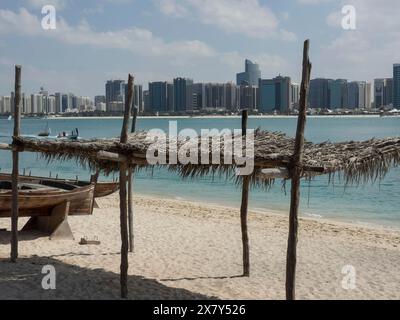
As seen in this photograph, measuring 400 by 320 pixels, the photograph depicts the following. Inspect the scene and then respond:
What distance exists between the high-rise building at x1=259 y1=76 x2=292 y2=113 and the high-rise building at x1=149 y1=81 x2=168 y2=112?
724 inches

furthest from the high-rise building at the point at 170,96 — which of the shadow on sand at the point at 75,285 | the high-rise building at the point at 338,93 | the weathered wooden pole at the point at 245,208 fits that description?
the shadow on sand at the point at 75,285

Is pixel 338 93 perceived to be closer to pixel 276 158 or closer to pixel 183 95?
pixel 183 95

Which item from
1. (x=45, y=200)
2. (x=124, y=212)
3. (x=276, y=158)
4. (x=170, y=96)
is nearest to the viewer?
(x=276, y=158)

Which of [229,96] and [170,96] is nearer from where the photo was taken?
[170,96]

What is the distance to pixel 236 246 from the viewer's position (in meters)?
9.95

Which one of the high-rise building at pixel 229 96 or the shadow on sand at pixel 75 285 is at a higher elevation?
the high-rise building at pixel 229 96


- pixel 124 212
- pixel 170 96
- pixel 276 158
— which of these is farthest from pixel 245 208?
pixel 170 96

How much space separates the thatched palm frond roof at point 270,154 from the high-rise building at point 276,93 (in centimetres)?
7708

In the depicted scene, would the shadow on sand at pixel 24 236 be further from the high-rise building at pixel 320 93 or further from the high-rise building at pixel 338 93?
the high-rise building at pixel 338 93

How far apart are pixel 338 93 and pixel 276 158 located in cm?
10892

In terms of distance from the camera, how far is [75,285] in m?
6.72

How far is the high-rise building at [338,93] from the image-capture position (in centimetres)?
10725
